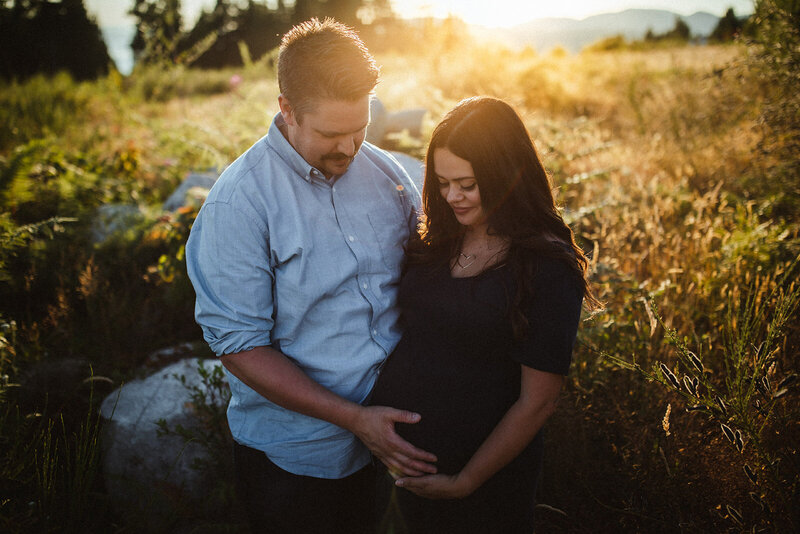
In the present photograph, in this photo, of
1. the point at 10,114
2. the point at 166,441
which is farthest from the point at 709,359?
the point at 10,114

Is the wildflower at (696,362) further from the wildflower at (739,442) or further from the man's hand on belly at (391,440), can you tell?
the man's hand on belly at (391,440)

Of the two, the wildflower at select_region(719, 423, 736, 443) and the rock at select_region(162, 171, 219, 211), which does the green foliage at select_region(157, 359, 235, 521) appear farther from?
the rock at select_region(162, 171, 219, 211)

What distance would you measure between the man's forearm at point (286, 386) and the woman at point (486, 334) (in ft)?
0.67

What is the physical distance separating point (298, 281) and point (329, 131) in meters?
0.60

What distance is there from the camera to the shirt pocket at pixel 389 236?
1.95 m

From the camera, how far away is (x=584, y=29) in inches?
3287

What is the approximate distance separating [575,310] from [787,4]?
3.63 metres

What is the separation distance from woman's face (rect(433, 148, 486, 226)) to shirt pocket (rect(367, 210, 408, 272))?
0.90 ft

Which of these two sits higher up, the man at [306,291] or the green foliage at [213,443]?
the man at [306,291]

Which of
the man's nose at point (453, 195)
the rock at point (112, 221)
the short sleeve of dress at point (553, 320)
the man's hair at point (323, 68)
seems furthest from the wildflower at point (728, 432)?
the rock at point (112, 221)

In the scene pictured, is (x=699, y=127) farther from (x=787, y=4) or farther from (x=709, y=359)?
(x=709, y=359)

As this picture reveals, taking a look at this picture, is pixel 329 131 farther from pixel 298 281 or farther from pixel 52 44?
pixel 52 44

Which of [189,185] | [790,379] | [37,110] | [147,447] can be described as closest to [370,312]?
[790,379]

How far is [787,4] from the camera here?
11.0 feet
